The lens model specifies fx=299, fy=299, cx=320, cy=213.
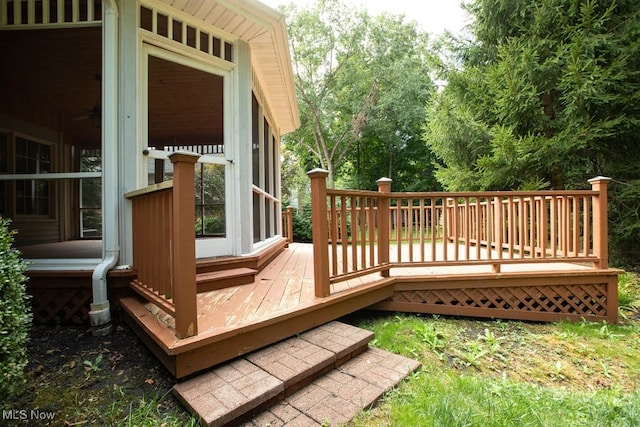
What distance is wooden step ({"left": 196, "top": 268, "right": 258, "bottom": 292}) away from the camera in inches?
107

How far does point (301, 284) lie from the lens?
9.98 ft

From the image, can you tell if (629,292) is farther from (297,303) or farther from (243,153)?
(243,153)

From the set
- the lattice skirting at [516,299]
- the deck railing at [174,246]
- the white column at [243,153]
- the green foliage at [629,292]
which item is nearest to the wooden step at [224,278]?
the white column at [243,153]

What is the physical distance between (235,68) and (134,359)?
2.94 m

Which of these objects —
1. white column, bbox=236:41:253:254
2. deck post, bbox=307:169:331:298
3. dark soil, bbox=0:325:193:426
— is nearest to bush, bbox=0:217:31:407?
dark soil, bbox=0:325:193:426

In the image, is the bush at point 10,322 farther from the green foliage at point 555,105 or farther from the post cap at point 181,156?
the green foliage at point 555,105

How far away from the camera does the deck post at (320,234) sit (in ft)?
8.14

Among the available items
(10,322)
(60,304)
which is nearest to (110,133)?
(60,304)

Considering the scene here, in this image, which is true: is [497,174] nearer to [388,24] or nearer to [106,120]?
[106,120]

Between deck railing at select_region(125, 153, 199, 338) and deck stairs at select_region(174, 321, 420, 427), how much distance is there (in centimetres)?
36

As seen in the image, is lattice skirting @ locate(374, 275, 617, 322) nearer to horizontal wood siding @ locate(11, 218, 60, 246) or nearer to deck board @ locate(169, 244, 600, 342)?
deck board @ locate(169, 244, 600, 342)

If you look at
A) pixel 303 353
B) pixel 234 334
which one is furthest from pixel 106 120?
pixel 303 353

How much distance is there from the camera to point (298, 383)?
5.82ft

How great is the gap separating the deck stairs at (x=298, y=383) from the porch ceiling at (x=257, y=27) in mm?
3088
